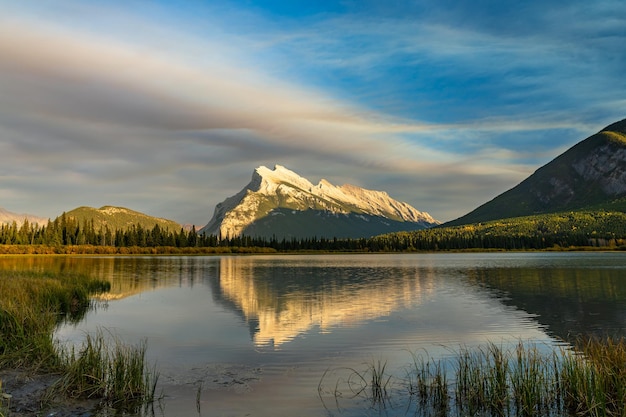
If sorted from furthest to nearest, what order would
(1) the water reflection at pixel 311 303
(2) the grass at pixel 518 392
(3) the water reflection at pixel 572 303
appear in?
(1) the water reflection at pixel 311 303 < (3) the water reflection at pixel 572 303 < (2) the grass at pixel 518 392

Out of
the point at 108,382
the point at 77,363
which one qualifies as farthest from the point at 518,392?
the point at 77,363

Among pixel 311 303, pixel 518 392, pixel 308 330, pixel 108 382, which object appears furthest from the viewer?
pixel 311 303

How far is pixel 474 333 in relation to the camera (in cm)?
3272

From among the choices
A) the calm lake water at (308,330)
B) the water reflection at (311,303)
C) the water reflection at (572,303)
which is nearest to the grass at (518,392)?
the calm lake water at (308,330)

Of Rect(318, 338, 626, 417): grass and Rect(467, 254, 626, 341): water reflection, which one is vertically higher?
Rect(318, 338, 626, 417): grass

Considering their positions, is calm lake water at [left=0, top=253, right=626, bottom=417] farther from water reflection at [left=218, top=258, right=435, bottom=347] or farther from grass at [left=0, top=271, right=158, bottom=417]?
grass at [left=0, top=271, right=158, bottom=417]

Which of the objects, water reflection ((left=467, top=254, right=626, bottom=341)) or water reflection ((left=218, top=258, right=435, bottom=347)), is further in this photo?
water reflection ((left=218, top=258, right=435, bottom=347))

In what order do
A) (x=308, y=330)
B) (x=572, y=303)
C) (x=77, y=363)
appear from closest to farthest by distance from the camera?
(x=77, y=363) → (x=308, y=330) → (x=572, y=303)

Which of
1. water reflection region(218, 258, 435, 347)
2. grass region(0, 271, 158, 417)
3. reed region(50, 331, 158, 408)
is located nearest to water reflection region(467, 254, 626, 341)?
water reflection region(218, 258, 435, 347)

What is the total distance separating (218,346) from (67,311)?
20457 mm

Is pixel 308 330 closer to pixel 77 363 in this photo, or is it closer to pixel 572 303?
pixel 77 363

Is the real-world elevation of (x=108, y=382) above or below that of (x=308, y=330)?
above

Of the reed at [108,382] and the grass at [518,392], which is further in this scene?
the reed at [108,382]

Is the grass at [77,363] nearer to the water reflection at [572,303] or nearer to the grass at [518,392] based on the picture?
the grass at [518,392]
